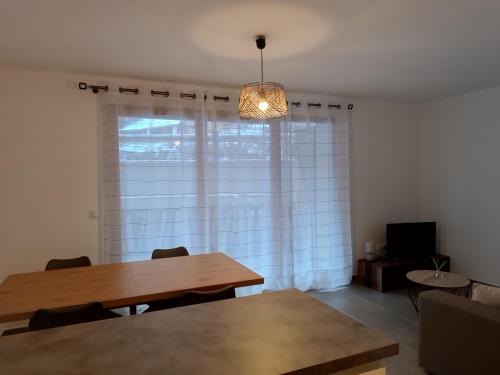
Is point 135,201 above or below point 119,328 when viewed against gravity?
above

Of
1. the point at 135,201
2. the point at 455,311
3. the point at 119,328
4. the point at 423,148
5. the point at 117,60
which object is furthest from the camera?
the point at 423,148

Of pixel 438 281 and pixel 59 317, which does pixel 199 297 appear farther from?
pixel 438 281

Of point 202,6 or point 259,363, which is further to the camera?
point 202,6

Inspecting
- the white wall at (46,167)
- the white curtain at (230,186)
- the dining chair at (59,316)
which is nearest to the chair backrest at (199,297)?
the dining chair at (59,316)

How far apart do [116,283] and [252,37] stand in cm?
200

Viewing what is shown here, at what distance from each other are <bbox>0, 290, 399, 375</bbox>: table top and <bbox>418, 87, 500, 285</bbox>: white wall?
420 cm

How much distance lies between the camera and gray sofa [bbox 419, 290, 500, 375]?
6.80 feet

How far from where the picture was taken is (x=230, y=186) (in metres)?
3.98

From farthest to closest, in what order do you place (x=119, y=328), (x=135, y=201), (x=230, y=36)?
(x=135, y=201)
(x=230, y=36)
(x=119, y=328)

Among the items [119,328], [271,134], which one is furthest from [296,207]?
[119,328]

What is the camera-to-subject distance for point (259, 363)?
2.95 feet

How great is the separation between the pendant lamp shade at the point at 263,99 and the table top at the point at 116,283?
119cm

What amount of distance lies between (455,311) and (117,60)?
331cm

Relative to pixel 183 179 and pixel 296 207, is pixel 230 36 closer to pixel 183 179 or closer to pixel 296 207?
pixel 183 179
